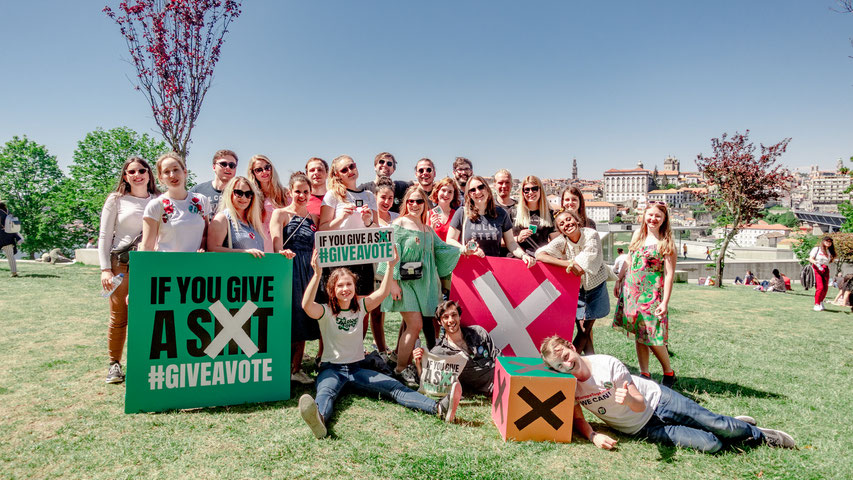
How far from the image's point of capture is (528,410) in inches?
131

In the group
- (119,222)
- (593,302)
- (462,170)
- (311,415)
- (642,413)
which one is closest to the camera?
(311,415)

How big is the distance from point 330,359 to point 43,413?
228 centimetres

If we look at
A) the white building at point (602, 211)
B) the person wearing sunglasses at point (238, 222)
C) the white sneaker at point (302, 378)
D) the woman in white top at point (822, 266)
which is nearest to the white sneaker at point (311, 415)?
the white sneaker at point (302, 378)

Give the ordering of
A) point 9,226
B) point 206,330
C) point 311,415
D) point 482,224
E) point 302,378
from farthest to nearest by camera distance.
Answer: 1. point 9,226
2. point 482,224
3. point 302,378
4. point 206,330
5. point 311,415

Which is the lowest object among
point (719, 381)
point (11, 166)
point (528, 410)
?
point (719, 381)

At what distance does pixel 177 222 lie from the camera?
402cm

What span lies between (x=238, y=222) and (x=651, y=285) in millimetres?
4084

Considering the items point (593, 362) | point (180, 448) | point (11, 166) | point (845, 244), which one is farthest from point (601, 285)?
point (11, 166)

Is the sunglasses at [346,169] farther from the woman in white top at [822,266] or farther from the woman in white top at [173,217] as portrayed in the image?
the woman in white top at [822,266]

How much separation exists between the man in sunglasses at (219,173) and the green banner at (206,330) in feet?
4.61

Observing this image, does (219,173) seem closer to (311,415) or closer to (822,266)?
(311,415)

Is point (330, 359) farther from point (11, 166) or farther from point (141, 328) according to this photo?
point (11, 166)

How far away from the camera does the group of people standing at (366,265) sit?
4.11 metres

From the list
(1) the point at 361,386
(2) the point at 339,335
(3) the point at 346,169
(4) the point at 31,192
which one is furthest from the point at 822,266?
(4) the point at 31,192
